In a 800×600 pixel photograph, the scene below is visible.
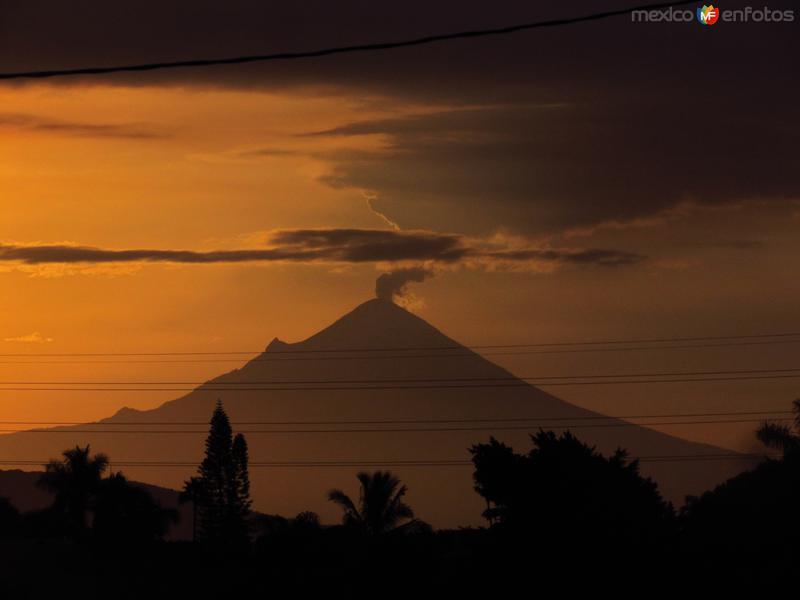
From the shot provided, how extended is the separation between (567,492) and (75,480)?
67.0 metres

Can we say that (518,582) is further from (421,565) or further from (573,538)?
(421,565)

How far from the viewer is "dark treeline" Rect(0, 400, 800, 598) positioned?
45906 millimetres

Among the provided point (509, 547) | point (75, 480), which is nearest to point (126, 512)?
point (75, 480)

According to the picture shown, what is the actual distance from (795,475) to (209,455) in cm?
5997

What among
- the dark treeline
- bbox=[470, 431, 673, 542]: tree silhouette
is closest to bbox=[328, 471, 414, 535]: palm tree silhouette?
the dark treeline

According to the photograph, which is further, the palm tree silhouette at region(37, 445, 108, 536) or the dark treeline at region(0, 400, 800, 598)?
the palm tree silhouette at region(37, 445, 108, 536)

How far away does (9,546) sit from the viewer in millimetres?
69375

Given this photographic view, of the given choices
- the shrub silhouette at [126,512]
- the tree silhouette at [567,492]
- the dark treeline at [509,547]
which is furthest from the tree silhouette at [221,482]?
the tree silhouette at [567,492]

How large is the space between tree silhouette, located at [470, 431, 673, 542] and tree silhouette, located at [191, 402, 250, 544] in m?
60.2

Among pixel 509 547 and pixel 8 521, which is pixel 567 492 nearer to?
pixel 509 547

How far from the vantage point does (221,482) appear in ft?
362

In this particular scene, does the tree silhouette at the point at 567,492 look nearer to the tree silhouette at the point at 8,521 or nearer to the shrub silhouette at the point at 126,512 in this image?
the tree silhouette at the point at 8,521

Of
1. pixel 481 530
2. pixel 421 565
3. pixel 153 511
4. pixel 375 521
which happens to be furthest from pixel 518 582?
pixel 153 511

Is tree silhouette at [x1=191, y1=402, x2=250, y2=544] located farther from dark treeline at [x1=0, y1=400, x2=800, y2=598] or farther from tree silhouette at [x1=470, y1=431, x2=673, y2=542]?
tree silhouette at [x1=470, y1=431, x2=673, y2=542]
